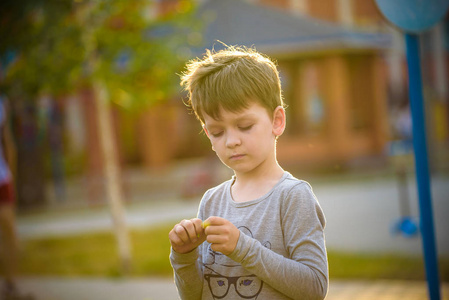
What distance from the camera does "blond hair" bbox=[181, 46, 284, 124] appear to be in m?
2.07

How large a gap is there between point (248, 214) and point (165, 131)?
1757 centimetres

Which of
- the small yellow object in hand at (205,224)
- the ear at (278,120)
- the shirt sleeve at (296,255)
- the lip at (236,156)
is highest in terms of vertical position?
the ear at (278,120)

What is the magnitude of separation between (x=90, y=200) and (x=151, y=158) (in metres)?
4.27

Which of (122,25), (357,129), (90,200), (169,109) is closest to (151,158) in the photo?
(169,109)

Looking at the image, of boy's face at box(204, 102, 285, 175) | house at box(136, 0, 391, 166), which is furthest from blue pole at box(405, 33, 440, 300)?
house at box(136, 0, 391, 166)

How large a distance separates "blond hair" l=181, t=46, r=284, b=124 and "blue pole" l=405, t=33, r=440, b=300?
1.08 metres

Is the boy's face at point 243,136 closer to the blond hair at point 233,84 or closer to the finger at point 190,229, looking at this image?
the blond hair at point 233,84

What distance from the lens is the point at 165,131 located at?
19500 mm

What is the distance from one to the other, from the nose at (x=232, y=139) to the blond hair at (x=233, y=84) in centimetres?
9

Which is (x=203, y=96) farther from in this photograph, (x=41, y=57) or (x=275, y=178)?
(x=41, y=57)

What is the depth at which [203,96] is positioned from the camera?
2.12 meters

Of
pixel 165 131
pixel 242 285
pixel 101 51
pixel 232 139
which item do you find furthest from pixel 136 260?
pixel 165 131

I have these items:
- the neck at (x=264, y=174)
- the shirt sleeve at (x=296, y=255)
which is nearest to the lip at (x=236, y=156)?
the neck at (x=264, y=174)

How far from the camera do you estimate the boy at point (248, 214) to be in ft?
6.41
